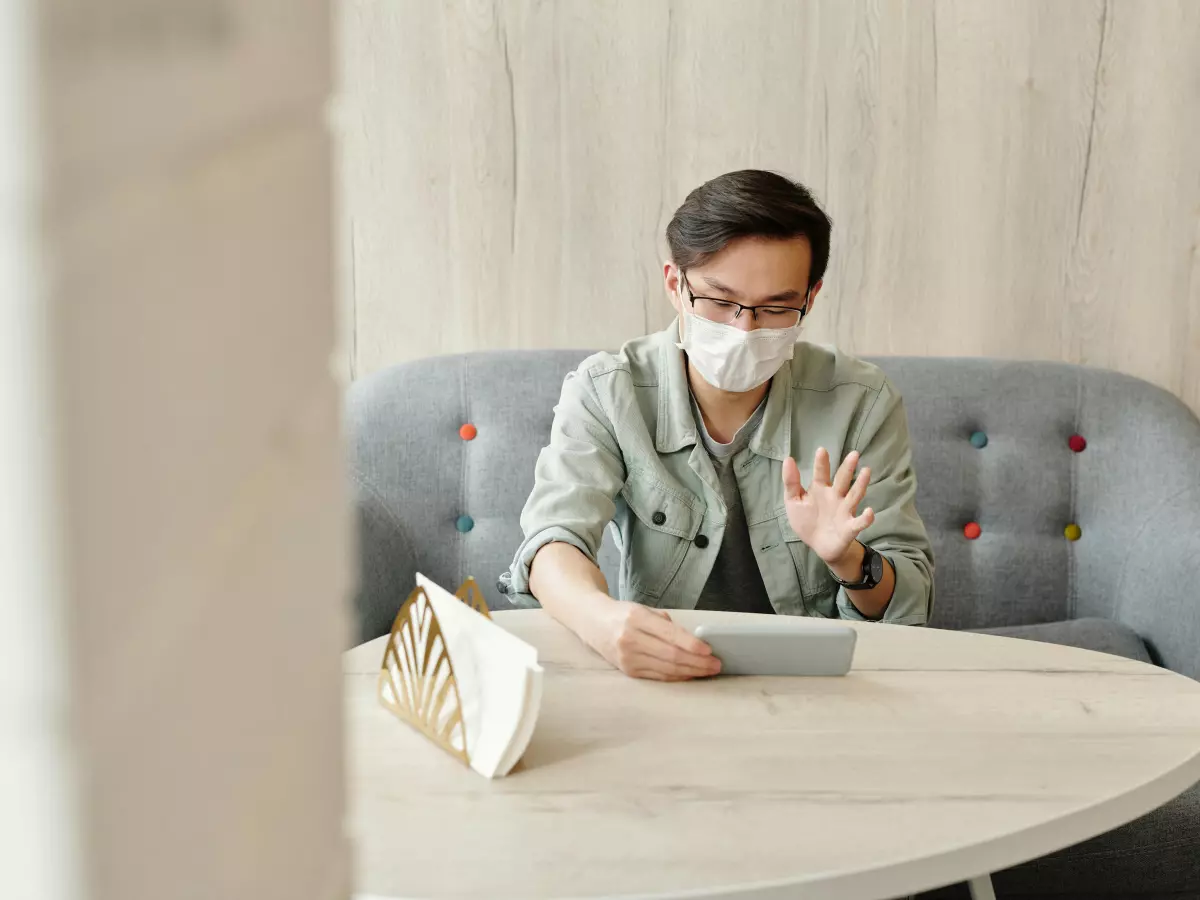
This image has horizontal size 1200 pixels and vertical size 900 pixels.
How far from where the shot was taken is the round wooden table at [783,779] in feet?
2.85

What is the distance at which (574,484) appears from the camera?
63.8 inches

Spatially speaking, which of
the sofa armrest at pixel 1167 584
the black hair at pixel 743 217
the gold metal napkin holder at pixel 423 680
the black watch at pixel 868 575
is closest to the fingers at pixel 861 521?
the black watch at pixel 868 575

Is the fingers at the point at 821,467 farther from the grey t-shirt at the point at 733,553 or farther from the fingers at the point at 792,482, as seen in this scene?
the grey t-shirt at the point at 733,553

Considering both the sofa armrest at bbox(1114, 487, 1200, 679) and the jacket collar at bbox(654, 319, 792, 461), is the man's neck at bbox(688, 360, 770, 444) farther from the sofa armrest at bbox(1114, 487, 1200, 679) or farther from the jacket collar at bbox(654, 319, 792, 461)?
the sofa armrest at bbox(1114, 487, 1200, 679)

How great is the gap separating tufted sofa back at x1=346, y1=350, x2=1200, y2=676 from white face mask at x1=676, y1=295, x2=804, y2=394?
0.54 meters

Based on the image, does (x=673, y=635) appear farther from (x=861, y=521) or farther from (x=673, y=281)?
(x=673, y=281)

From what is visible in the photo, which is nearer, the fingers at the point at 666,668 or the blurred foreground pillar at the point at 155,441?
the blurred foreground pillar at the point at 155,441

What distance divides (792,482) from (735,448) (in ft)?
0.83

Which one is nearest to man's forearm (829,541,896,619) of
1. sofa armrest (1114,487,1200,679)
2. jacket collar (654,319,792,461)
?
jacket collar (654,319,792,461)

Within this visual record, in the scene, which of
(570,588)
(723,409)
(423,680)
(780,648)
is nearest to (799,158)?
(723,409)

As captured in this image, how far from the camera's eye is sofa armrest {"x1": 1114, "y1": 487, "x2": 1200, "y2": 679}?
2031 mm

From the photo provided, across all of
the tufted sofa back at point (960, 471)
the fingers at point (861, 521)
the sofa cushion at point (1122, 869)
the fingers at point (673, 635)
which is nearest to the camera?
the fingers at point (673, 635)

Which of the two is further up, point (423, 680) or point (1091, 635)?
Answer: point (423, 680)

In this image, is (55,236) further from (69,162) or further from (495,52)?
(495,52)
